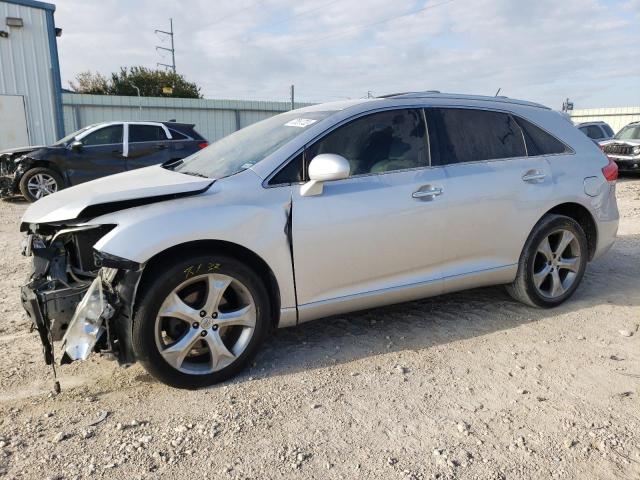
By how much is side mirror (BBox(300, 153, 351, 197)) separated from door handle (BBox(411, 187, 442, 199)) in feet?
2.14

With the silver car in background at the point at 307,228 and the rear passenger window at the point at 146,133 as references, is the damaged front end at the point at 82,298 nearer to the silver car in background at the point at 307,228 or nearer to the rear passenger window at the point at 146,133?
the silver car in background at the point at 307,228

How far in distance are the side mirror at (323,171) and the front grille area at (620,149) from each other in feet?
47.4

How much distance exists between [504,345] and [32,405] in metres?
3.06

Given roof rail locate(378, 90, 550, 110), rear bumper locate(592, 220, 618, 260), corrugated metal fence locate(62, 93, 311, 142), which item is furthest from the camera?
corrugated metal fence locate(62, 93, 311, 142)

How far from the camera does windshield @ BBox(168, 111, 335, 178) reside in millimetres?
3412

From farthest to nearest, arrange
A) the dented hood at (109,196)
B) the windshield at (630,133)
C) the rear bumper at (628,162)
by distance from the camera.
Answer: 1. the windshield at (630,133)
2. the rear bumper at (628,162)
3. the dented hood at (109,196)

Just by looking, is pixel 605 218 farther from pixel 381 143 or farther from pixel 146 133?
pixel 146 133

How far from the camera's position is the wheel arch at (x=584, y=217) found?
14.2 ft

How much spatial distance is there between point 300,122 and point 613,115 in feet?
109

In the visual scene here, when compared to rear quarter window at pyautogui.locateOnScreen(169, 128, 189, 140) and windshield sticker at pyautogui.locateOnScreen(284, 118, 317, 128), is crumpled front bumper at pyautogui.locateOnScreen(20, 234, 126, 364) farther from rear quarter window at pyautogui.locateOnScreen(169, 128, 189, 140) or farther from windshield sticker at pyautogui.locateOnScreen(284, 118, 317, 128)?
rear quarter window at pyautogui.locateOnScreen(169, 128, 189, 140)

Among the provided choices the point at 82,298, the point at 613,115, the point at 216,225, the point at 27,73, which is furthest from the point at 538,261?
the point at 613,115

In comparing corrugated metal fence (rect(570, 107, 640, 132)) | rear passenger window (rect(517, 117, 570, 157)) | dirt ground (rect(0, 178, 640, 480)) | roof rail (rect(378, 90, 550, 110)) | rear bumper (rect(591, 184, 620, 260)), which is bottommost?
dirt ground (rect(0, 178, 640, 480))

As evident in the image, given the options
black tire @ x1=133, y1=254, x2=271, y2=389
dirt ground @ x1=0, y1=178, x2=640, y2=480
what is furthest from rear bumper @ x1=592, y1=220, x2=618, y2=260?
black tire @ x1=133, y1=254, x2=271, y2=389

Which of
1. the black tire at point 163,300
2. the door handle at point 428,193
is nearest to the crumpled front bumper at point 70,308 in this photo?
the black tire at point 163,300
